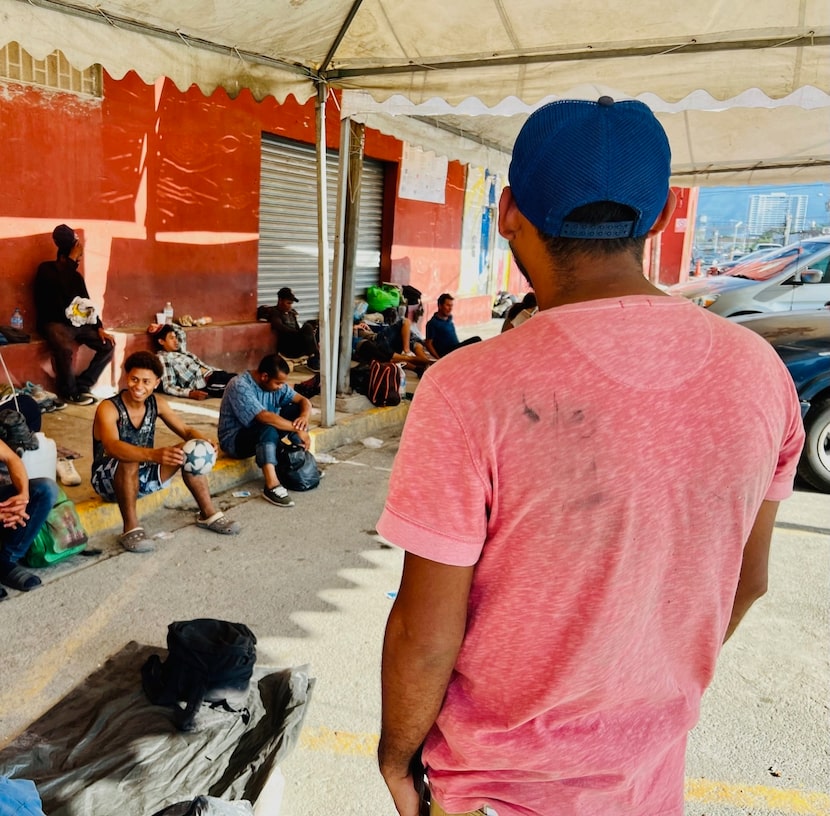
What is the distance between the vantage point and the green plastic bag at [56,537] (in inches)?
167

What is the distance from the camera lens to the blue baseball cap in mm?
1083

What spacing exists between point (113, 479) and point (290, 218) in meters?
5.97

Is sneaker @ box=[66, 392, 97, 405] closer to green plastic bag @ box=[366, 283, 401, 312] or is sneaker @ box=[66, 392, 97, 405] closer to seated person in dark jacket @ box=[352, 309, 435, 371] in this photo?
seated person in dark jacket @ box=[352, 309, 435, 371]

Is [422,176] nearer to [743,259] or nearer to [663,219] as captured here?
[743,259]

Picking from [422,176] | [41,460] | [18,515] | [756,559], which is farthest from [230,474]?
[422,176]

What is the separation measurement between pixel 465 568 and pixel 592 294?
0.43m

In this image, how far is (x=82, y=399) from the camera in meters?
7.06

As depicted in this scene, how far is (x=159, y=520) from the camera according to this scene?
5.18 meters

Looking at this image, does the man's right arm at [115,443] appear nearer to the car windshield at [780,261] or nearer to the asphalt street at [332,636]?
the asphalt street at [332,636]

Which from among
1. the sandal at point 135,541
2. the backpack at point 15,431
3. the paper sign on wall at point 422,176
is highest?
the paper sign on wall at point 422,176

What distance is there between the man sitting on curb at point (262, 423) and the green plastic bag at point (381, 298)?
5.49 meters

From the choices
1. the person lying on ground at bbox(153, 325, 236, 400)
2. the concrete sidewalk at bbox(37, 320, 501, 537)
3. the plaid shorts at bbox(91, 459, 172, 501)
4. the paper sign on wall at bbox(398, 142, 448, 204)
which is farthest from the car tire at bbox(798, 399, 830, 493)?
the paper sign on wall at bbox(398, 142, 448, 204)

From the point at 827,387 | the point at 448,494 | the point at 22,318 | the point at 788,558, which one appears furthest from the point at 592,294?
the point at 22,318

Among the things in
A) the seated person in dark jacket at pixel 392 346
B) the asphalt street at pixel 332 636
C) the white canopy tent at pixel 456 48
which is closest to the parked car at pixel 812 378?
the asphalt street at pixel 332 636
